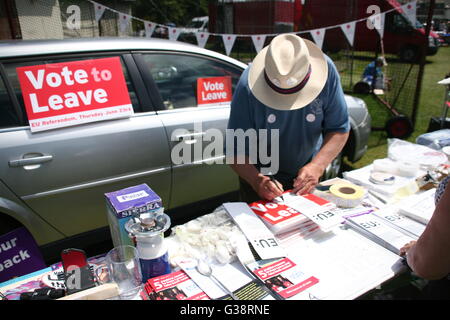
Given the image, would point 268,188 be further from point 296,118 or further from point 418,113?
point 418,113

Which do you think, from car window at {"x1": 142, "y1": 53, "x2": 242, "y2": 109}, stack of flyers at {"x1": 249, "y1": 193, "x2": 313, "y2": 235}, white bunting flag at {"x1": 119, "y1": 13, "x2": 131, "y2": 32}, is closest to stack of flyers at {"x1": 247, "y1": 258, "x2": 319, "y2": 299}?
stack of flyers at {"x1": 249, "y1": 193, "x2": 313, "y2": 235}

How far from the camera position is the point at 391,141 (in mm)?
2453

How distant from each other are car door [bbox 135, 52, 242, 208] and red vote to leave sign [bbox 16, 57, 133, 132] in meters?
0.31

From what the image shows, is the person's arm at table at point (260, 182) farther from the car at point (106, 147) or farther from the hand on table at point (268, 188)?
the car at point (106, 147)

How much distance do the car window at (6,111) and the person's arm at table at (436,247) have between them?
2328 millimetres

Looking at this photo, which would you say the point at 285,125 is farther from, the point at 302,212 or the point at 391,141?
the point at 391,141

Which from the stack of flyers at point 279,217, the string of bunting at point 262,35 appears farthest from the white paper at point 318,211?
the string of bunting at point 262,35

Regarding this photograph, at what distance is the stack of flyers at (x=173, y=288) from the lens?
1147 millimetres

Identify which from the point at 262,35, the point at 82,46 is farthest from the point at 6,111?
the point at 262,35

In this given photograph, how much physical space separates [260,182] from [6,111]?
5.73ft

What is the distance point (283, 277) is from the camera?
123 cm

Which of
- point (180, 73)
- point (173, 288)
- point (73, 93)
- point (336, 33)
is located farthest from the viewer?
point (336, 33)

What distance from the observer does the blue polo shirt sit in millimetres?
1881

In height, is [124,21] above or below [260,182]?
above
